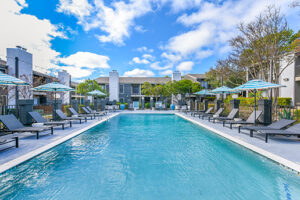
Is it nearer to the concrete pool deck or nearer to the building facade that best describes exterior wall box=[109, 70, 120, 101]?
the building facade

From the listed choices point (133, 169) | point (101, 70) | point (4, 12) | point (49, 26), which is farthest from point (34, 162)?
point (101, 70)

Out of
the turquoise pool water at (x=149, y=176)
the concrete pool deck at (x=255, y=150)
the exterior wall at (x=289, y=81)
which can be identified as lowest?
the turquoise pool water at (x=149, y=176)

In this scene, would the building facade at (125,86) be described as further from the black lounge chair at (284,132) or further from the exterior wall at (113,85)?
the black lounge chair at (284,132)

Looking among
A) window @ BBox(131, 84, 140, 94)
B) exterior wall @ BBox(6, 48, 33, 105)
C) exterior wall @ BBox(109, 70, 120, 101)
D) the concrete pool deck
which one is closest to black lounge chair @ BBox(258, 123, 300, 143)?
the concrete pool deck

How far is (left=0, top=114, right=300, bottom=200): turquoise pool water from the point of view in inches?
115

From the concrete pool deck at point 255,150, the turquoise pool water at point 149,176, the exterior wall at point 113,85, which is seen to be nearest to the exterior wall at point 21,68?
the concrete pool deck at point 255,150

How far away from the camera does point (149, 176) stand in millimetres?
3609

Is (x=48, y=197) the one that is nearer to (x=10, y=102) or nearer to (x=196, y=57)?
(x=10, y=102)

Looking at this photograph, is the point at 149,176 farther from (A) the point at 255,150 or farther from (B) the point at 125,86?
(B) the point at 125,86

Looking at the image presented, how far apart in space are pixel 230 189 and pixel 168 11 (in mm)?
20508

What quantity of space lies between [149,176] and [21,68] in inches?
881

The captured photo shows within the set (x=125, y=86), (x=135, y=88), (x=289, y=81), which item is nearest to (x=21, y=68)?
(x=125, y=86)

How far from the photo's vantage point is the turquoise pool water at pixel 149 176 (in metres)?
2.91

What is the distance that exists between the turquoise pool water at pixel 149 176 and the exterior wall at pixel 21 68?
16615mm
